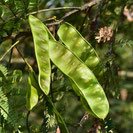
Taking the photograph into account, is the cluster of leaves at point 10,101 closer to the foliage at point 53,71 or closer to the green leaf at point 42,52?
the foliage at point 53,71

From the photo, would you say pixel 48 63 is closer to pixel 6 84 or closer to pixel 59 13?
pixel 6 84

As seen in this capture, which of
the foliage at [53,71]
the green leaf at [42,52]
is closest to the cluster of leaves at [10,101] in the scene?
the foliage at [53,71]

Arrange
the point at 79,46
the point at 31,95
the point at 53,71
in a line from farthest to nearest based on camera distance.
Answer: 1. the point at 53,71
2. the point at 79,46
3. the point at 31,95

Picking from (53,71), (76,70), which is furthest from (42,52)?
(53,71)

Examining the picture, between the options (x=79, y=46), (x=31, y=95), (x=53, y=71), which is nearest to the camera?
(x=31, y=95)

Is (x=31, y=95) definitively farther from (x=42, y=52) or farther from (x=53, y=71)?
(x=53, y=71)

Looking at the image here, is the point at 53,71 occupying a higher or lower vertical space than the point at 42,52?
lower

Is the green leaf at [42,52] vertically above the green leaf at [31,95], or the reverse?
the green leaf at [42,52]

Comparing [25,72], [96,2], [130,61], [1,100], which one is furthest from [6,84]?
[130,61]
